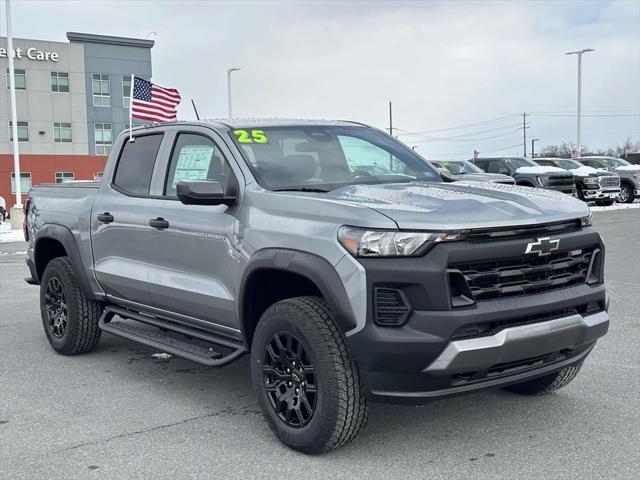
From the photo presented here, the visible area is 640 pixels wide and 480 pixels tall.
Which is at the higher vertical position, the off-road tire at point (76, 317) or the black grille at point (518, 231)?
the black grille at point (518, 231)

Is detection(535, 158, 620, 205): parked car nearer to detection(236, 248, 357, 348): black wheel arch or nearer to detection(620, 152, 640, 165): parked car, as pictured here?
detection(620, 152, 640, 165): parked car

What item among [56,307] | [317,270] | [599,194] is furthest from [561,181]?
[317,270]

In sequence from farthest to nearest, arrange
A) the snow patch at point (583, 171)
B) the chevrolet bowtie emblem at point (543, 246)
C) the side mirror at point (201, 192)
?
the snow patch at point (583, 171) < the side mirror at point (201, 192) < the chevrolet bowtie emblem at point (543, 246)

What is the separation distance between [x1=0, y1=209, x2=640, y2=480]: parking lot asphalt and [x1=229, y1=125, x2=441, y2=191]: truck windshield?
146cm

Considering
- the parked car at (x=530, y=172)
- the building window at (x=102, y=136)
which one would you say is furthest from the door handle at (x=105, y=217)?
the building window at (x=102, y=136)

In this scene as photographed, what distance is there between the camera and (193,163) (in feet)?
17.0

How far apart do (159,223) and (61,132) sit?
4883 cm

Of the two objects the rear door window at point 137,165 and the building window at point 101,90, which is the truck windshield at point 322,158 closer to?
the rear door window at point 137,165

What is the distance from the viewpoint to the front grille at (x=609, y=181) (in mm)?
25078

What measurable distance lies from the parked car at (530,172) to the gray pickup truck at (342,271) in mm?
18054

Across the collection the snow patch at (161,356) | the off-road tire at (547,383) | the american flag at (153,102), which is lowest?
the snow patch at (161,356)

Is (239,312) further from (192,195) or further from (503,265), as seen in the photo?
(503,265)

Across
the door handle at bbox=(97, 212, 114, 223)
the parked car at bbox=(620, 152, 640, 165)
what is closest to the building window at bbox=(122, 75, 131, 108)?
the parked car at bbox=(620, 152, 640, 165)

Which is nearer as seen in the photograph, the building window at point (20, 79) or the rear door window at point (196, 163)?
the rear door window at point (196, 163)
